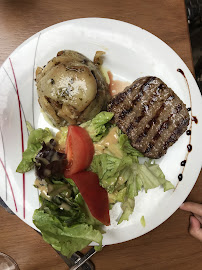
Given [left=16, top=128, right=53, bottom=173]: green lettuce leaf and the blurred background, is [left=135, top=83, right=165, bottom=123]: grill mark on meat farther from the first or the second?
the blurred background

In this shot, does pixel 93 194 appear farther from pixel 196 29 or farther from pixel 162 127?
pixel 196 29

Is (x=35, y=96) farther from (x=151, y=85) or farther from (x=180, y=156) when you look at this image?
(x=180, y=156)

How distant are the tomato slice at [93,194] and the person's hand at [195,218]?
0.61 m

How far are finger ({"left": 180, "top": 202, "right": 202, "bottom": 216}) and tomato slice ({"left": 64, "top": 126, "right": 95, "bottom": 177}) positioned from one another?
0.81m

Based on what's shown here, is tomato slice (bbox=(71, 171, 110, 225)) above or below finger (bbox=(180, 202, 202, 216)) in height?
above

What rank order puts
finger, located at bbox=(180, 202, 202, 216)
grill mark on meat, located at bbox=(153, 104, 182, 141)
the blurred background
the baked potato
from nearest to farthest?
the baked potato, grill mark on meat, located at bbox=(153, 104, 182, 141), finger, located at bbox=(180, 202, 202, 216), the blurred background

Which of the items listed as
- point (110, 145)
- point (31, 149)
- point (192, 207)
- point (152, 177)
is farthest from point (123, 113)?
point (192, 207)

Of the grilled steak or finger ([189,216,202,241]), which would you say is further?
finger ([189,216,202,241])

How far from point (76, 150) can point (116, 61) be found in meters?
0.76

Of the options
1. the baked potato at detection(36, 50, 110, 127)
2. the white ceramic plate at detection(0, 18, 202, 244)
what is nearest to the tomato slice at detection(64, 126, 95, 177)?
the baked potato at detection(36, 50, 110, 127)

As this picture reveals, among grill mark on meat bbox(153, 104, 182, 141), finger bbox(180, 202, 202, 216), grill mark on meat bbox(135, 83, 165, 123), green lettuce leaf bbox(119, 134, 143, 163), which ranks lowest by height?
finger bbox(180, 202, 202, 216)

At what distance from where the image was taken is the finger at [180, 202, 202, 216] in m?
2.08

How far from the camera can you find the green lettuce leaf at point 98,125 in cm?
198

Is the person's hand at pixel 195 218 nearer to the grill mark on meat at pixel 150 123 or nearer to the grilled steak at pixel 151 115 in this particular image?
the grilled steak at pixel 151 115
